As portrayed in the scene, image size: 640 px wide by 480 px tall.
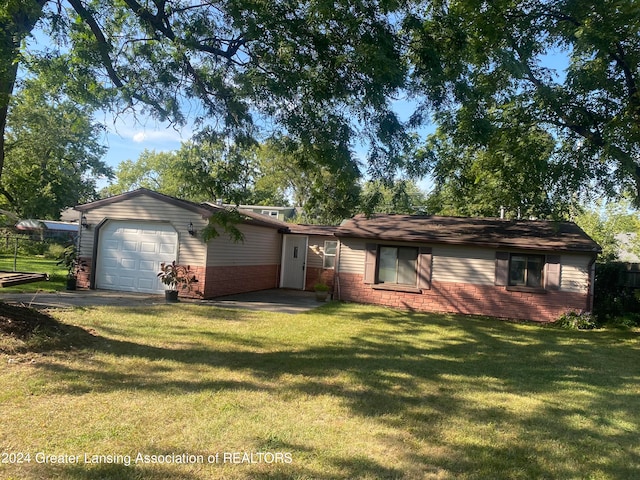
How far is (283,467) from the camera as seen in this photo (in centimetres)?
327

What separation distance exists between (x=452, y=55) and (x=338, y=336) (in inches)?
217

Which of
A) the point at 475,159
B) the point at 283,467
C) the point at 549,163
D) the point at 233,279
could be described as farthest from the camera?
the point at 233,279

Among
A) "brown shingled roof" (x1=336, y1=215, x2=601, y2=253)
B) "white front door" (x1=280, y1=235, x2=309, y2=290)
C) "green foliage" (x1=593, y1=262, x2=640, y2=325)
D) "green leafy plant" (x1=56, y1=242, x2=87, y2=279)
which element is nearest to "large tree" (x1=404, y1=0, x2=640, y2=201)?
"brown shingled roof" (x1=336, y1=215, x2=601, y2=253)

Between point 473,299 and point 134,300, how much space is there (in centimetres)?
997

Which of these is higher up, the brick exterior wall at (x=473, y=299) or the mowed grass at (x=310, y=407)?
the brick exterior wall at (x=473, y=299)

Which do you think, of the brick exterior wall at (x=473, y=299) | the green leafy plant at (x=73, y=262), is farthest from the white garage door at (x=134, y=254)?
the brick exterior wall at (x=473, y=299)

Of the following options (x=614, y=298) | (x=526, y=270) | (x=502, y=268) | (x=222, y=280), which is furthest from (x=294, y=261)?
(x=614, y=298)

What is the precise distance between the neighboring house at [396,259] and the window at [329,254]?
2521 millimetres

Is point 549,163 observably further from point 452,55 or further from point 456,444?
point 456,444

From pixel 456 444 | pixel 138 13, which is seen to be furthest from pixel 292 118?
pixel 456 444

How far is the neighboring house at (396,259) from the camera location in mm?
12680

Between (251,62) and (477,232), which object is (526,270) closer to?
(477,232)

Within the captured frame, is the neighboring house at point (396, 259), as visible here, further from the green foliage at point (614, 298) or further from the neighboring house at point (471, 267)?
the green foliage at point (614, 298)

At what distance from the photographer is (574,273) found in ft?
41.1
